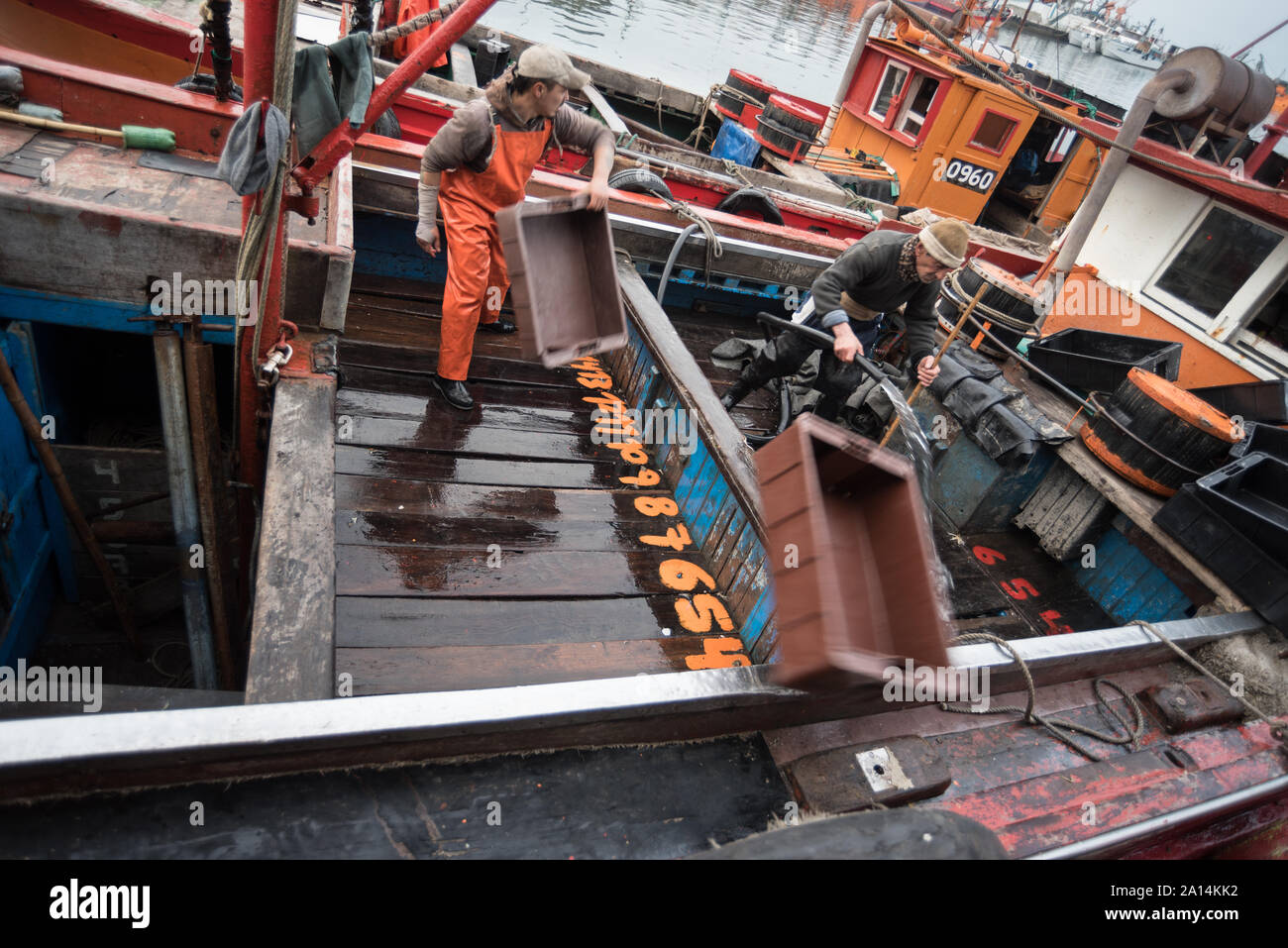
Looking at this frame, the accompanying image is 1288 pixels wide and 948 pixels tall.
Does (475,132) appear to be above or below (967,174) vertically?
above

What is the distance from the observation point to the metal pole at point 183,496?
3.84 meters

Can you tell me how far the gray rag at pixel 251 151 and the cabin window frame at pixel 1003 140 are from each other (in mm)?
14163

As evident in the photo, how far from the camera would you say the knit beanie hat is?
415cm

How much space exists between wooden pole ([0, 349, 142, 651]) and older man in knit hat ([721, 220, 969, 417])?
14.2ft

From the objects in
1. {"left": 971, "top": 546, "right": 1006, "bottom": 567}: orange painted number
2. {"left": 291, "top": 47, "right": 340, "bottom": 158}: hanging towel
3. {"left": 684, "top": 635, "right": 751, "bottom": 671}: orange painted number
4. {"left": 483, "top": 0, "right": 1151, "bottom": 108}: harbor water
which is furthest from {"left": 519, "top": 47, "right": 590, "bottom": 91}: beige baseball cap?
{"left": 483, "top": 0, "right": 1151, "bottom": 108}: harbor water

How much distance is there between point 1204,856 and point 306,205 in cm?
572

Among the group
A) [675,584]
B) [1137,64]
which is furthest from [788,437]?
[1137,64]

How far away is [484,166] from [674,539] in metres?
2.33

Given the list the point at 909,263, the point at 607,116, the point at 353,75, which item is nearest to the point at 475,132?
the point at 353,75

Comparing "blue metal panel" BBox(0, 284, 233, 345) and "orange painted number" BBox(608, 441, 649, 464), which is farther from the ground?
"blue metal panel" BBox(0, 284, 233, 345)

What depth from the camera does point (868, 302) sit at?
4.78 meters

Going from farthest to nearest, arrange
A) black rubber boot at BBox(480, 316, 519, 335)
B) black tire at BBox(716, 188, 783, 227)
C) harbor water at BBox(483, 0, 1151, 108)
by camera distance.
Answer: harbor water at BBox(483, 0, 1151, 108) → black tire at BBox(716, 188, 783, 227) → black rubber boot at BBox(480, 316, 519, 335)

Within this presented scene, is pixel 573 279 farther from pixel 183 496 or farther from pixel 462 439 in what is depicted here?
pixel 183 496

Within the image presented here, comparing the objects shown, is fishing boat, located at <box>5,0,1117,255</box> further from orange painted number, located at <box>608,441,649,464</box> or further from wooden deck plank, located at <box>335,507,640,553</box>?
wooden deck plank, located at <box>335,507,640,553</box>
